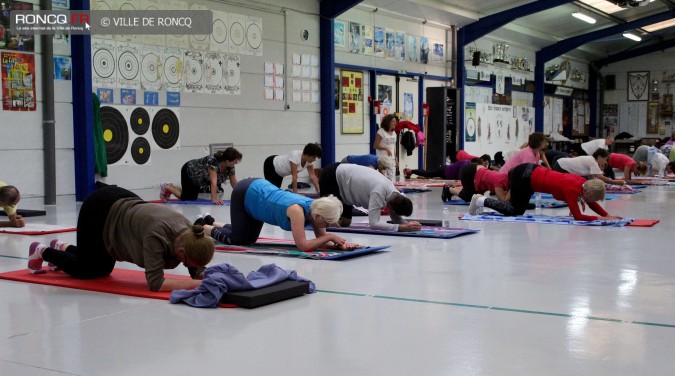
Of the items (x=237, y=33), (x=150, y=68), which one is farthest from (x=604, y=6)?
(x=150, y=68)

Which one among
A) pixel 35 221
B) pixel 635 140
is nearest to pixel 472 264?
pixel 35 221

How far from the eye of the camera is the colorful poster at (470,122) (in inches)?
900

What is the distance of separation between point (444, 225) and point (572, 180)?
155cm

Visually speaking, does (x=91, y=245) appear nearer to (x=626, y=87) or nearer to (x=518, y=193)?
(x=518, y=193)

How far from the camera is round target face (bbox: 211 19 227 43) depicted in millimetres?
14258

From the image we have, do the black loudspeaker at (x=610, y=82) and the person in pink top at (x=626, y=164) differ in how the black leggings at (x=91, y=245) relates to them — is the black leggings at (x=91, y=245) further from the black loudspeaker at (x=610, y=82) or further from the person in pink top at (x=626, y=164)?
the black loudspeaker at (x=610, y=82)

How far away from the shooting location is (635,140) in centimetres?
2984

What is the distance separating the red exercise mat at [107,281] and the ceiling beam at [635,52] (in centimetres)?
2881

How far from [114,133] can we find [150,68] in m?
1.32

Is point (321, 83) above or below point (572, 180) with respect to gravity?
above

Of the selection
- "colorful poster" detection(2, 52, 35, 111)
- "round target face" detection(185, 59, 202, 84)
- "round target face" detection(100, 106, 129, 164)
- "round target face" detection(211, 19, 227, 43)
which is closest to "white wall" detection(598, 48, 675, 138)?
"round target face" detection(211, 19, 227, 43)

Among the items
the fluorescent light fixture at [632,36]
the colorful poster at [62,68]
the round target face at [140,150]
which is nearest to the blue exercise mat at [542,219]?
the round target face at [140,150]

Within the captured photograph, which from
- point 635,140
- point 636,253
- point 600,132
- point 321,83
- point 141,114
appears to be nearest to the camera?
point 636,253

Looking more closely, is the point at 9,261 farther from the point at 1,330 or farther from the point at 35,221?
the point at 35,221
